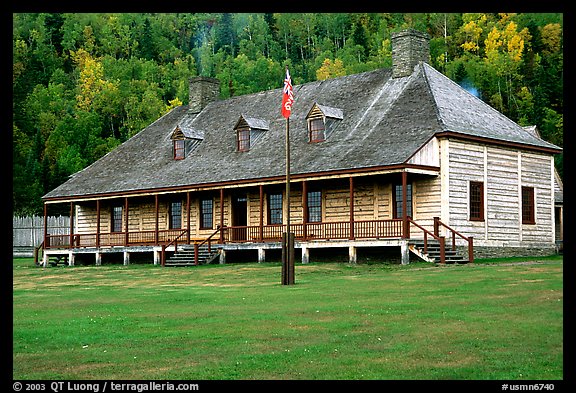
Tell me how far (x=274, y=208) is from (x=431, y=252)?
33.4 ft

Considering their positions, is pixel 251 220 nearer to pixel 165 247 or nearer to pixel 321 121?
pixel 165 247

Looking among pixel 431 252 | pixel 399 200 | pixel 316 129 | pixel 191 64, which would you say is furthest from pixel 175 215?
pixel 191 64

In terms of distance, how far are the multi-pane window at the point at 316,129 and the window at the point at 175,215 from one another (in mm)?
8479

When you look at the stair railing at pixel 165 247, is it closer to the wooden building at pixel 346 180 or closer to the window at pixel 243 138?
the wooden building at pixel 346 180

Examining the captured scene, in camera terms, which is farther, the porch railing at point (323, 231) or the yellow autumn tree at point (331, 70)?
the yellow autumn tree at point (331, 70)

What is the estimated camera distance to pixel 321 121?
127 ft

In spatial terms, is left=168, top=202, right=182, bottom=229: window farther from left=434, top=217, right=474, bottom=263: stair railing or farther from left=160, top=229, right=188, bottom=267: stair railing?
left=434, top=217, right=474, bottom=263: stair railing

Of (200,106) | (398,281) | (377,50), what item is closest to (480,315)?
(398,281)

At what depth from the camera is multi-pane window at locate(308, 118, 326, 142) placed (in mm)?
38562

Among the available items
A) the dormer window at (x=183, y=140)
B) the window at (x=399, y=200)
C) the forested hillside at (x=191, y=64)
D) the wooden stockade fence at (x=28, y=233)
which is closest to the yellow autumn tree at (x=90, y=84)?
the forested hillside at (x=191, y=64)

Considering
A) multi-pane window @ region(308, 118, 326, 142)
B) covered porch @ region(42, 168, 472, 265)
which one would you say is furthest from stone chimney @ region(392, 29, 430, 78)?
covered porch @ region(42, 168, 472, 265)

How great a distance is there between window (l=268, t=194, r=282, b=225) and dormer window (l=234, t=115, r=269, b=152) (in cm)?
326

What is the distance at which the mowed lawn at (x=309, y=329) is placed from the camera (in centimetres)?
1170

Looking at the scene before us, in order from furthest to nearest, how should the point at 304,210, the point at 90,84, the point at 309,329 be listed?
the point at 90,84
the point at 304,210
the point at 309,329
